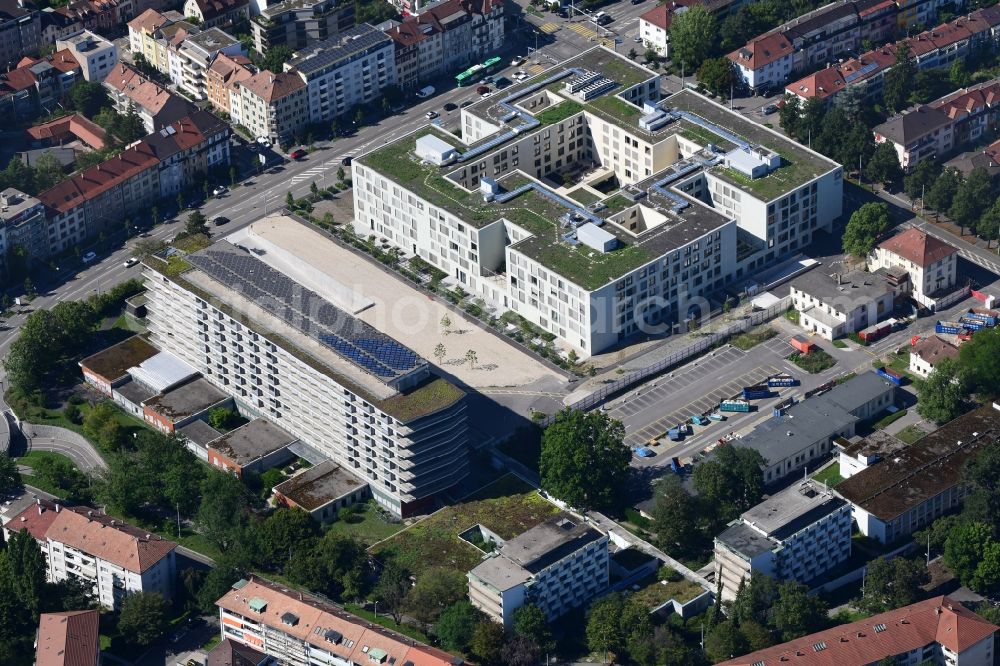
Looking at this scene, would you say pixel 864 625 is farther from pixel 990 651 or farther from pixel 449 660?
pixel 449 660

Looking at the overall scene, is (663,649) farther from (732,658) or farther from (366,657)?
(366,657)

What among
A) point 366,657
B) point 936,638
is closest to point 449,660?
point 366,657

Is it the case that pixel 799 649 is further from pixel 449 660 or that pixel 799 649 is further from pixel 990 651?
pixel 449 660

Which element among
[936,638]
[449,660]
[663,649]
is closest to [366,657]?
[449,660]

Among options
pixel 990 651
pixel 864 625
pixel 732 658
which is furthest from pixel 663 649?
pixel 990 651
